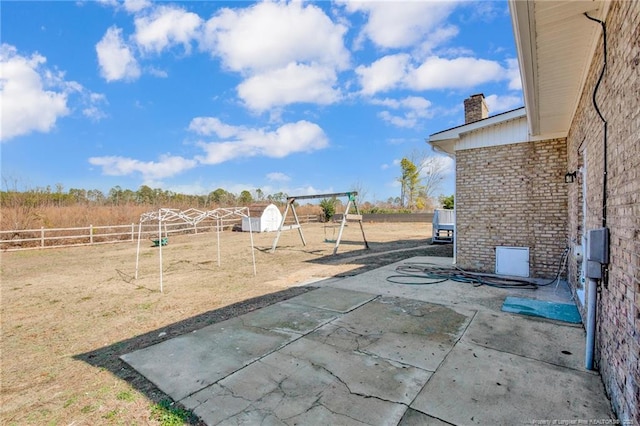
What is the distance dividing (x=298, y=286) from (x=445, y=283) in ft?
9.28

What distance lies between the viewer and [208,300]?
5.32m

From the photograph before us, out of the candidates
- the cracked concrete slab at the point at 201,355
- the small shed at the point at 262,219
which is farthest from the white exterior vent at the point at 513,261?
the small shed at the point at 262,219

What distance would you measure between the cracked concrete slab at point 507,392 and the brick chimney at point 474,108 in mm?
6939

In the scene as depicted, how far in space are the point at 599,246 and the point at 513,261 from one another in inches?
169

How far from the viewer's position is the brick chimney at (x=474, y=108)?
26.3 feet

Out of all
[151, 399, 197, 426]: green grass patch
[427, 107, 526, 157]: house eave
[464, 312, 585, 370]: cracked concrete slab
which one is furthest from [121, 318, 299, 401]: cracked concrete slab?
[427, 107, 526, 157]: house eave

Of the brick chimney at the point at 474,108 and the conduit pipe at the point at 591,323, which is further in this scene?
the brick chimney at the point at 474,108

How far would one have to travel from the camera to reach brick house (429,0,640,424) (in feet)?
6.20

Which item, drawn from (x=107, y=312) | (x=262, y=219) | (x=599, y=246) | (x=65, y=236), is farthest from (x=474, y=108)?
(x=65, y=236)

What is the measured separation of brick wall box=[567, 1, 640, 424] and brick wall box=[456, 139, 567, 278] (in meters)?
3.59

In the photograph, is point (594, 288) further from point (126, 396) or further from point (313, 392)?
point (126, 396)

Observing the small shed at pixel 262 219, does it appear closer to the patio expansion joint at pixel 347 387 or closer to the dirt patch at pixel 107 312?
the dirt patch at pixel 107 312

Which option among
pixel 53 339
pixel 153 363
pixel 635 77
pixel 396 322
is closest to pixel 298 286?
pixel 396 322

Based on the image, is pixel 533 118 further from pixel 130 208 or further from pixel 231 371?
pixel 130 208
